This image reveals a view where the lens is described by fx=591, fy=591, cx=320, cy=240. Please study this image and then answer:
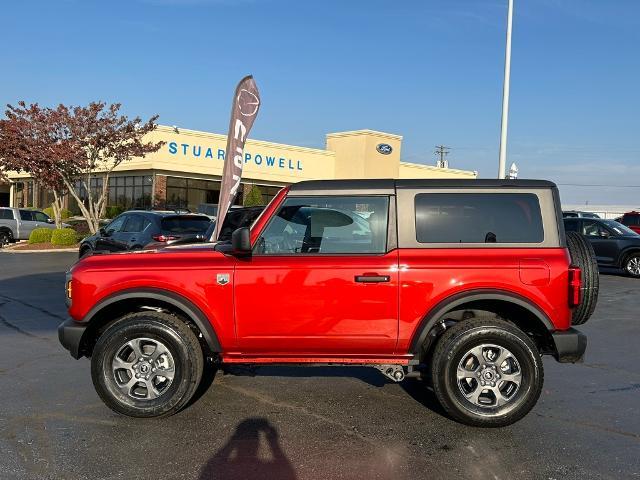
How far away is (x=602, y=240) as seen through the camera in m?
16.0

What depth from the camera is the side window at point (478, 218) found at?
4746mm

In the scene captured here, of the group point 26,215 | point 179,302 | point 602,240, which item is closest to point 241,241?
point 179,302

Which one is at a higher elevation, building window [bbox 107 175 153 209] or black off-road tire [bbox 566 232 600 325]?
building window [bbox 107 175 153 209]

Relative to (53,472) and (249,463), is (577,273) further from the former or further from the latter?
(53,472)

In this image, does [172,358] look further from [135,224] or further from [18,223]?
[18,223]

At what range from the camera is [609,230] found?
16.1 metres

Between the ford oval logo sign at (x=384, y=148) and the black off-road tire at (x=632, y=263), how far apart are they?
2935cm

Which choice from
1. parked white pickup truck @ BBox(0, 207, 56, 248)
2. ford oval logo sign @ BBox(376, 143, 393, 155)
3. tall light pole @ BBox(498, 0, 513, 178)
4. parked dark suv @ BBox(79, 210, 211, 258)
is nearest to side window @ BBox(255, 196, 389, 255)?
parked dark suv @ BBox(79, 210, 211, 258)

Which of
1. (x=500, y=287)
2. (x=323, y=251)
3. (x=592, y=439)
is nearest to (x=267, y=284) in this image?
(x=323, y=251)

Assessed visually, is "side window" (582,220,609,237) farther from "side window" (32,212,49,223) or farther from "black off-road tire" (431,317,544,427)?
"side window" (32,212,49,223)

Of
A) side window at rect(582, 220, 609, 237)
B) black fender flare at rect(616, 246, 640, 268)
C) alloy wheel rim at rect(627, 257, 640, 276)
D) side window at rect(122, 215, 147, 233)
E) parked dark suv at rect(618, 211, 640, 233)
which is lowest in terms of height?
alloy wheel rim at rect(627, 257, 640, 276)

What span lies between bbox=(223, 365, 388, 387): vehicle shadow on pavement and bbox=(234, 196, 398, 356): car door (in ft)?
4.29

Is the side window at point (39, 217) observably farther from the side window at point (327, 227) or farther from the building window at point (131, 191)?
the side window at point (327, 227)

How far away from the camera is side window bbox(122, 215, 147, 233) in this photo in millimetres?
12656
